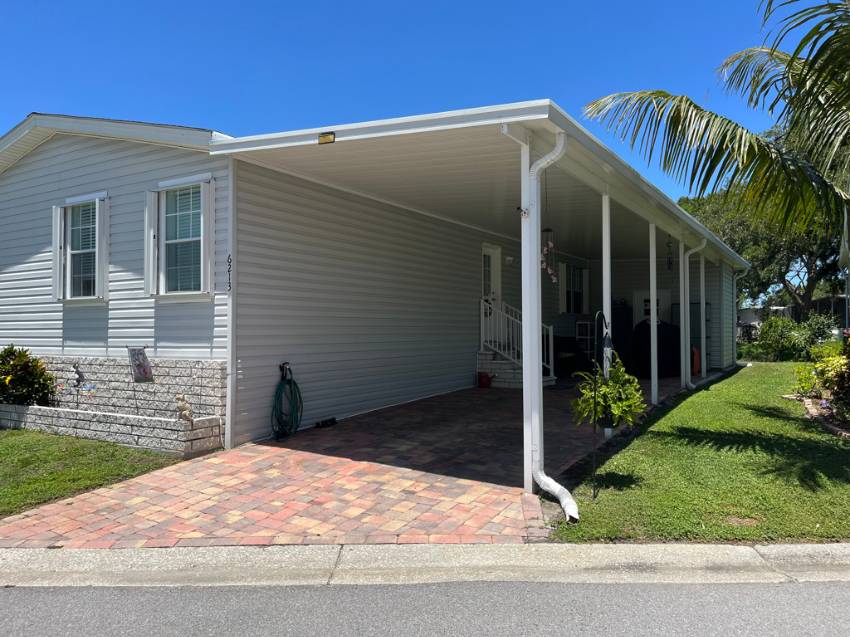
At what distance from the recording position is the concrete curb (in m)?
3.64

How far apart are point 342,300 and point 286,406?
1695mm

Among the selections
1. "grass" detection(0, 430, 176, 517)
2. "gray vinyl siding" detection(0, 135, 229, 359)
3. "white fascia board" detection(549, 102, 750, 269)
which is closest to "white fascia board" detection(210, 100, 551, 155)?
"white fascia board" detection(549, 102, 750, 269)

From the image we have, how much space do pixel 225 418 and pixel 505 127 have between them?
4293 mm

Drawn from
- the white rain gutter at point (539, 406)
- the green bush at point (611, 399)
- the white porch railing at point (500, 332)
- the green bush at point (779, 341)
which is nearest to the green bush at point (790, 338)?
the green bush at point (779, 341)

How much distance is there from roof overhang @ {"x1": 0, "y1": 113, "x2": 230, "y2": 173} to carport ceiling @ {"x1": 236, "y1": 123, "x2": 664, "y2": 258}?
667 millimetres

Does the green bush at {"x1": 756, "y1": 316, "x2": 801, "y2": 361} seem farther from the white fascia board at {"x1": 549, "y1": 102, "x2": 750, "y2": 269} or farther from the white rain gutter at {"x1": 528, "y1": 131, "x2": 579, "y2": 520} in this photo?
the white rain gutter at {"x1": 528, "y1": 131, "x2": 579, "y2": 520}

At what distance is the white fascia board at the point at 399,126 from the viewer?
15.7 feet

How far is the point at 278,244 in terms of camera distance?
721 cm

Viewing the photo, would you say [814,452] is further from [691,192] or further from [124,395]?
[124,395]

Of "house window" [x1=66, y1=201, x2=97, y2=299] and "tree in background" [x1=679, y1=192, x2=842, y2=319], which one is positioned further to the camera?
"tree in background" [x1=679, y1=192, x2=842, y2=319]

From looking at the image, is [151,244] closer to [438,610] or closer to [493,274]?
[438,610]

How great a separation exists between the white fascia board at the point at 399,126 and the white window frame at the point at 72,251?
240cm

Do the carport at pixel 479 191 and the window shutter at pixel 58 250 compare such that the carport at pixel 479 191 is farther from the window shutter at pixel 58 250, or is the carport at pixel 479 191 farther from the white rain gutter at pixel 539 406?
the window shutter at pixel 58 250

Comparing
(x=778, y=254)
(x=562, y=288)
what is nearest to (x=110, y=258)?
(x=562, y=288)
